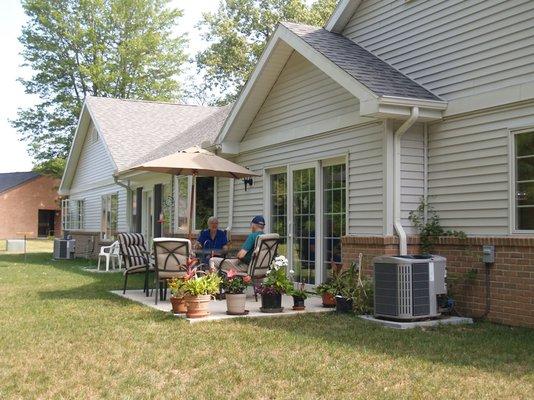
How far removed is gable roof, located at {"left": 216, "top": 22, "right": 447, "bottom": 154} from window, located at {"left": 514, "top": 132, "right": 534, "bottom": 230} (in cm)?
131

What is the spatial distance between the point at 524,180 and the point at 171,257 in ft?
15.8

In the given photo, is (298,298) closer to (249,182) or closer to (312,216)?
(312,216)

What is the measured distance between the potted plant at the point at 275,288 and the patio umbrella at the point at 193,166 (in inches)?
90.7

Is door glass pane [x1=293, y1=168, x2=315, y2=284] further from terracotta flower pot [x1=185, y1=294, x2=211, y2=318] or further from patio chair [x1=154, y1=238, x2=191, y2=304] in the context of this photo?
terracotta flower pot [x1=185, y1=294, x2=211, y2=318]

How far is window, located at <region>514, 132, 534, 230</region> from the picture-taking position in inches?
298

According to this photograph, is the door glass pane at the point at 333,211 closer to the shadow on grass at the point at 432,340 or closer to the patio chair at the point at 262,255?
the patio chair at the point at 262,255

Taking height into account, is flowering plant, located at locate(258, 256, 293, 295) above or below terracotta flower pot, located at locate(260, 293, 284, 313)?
above

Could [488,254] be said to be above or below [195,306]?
above

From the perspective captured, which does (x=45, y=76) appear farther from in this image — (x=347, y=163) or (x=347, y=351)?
(x=347, y=351)

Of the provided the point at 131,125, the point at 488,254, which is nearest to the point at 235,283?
the point at 488,254

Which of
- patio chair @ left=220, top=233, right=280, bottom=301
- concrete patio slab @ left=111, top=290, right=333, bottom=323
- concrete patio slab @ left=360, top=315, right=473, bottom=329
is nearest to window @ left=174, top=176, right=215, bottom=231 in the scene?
concrete patio slab @ left=111, top=290, right=333, bottom=323

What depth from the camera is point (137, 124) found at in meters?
23.5

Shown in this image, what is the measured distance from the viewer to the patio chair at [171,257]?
913cm

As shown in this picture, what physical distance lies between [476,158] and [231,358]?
425 cm
